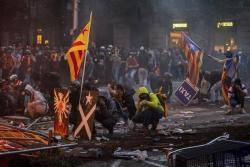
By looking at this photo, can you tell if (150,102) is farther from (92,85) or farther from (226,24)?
(226,24)

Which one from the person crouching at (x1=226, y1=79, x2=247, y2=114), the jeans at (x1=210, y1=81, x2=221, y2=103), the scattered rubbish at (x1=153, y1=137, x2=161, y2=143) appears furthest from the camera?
the jeans at (x1=210, y1=81, x2=221, y2=103)

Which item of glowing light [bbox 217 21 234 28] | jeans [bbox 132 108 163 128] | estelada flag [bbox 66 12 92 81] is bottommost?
jeans [bbox 132 108 163 128]

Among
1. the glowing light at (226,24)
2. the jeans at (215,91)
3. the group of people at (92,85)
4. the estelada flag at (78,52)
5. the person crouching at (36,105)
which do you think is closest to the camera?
the estelada flag at (78,52)

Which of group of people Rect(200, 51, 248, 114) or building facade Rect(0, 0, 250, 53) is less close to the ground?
building facade Rect(0, 0, 250, 53)

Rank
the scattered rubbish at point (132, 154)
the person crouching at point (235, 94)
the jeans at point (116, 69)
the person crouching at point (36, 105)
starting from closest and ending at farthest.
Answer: the scattered rubbish at point (132, 154) < the person crouching at point (36, 105) < the person crouching at point (235, 94) < the jeans at point (116, 69)

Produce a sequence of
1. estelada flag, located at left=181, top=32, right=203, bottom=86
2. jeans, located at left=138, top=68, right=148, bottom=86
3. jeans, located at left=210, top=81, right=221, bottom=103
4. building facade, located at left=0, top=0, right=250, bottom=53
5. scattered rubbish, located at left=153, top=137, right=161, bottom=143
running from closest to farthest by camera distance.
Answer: scattered rubbish, located at left=153, top=137, right=161, bottom=143 → estelada flag, located at left=181, top=32, right=203, bottom=86 → jeans, located at left=210, top=81, right=221, bottom=103 → jeans, located at left=138, top=68, right=148, bottom=86 → building facade, located at left=0, top=0, right=250, bottom=53

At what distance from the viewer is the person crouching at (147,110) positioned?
11.6m

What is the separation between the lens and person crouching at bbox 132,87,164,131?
458 inches

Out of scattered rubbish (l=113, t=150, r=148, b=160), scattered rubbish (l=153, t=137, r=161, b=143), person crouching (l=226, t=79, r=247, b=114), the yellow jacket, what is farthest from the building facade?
scattered rubbish (l=113, t=150, r=148, b=160)

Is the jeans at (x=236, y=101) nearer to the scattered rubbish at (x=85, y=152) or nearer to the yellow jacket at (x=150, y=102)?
the yellow jacket at (x=150, y=102)

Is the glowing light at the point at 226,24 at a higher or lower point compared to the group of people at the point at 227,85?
higher

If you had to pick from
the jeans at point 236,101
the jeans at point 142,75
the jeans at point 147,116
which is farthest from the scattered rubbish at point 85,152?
the jeans at point 142,75

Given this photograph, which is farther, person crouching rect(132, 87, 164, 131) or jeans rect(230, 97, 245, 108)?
jeans rect(230, 97, 245, 108)

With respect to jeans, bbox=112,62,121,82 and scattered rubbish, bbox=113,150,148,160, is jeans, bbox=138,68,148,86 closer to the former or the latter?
jeans, bbox=112,62,121,82
